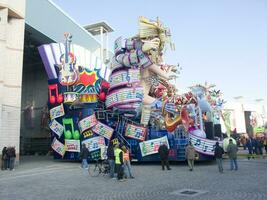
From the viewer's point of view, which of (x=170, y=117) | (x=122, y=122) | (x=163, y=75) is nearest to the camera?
(x=170, y=117)

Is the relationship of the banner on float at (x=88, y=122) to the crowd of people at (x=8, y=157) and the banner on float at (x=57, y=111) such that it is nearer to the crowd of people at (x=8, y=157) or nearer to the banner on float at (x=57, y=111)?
the banner on float at (x=57, y=111)

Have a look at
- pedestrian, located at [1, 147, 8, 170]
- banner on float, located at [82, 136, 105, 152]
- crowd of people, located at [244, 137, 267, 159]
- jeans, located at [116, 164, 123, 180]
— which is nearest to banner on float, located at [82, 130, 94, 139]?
banner on float, located at [82, 136, 105, 152]

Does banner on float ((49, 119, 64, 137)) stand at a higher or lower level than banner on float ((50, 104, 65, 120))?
lower

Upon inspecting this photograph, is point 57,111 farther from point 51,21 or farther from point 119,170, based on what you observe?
point 119,170

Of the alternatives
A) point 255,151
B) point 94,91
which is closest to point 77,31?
point 94,91

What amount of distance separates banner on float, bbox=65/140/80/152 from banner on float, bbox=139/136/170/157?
5.51m

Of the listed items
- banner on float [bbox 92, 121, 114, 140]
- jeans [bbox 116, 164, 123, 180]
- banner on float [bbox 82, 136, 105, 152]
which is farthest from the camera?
banner on float [bbox 82, 136, 105, 152]

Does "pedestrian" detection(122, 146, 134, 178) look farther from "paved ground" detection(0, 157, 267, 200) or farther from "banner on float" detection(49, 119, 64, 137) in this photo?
"banner on float" detection(49, 119, 64, 137)

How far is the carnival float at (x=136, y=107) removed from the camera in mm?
21750

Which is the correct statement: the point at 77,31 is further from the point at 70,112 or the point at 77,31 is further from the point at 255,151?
the point at 255,151

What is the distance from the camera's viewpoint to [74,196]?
10.9 meters

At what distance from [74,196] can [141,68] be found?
46.9 feet

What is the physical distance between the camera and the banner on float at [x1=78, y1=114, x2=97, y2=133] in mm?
24328

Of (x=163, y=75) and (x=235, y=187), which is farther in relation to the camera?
(x=163, y=75)
